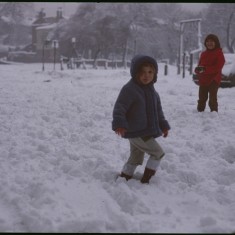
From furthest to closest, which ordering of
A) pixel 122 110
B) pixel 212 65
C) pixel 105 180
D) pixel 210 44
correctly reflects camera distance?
pixel 212 65, pixel 210 44, pixel 105 180, pixel 122 110

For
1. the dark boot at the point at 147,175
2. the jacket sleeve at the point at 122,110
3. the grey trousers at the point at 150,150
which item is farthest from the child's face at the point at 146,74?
the dark boot at the point at 147,175

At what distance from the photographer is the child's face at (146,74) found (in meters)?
4.61

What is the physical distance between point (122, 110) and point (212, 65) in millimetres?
4705

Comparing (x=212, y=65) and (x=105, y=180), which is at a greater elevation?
(x=212, y=65)

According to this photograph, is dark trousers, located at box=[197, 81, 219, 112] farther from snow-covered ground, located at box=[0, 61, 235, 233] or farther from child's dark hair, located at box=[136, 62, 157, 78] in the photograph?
child's dark hair, located at box=[136, 62, 157, 78]

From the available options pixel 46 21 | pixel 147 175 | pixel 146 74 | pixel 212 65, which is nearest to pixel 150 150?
pixel 147 175

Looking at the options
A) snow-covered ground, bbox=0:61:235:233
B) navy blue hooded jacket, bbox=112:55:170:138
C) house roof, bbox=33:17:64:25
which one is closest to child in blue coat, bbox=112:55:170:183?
navy blue hooded jacket, bbox=112:55:170:138

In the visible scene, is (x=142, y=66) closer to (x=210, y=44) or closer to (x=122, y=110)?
(x=122, y=110)

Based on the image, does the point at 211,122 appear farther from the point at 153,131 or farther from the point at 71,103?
the point at 71,103

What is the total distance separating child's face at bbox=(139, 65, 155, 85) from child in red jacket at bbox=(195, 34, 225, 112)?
4.30 meters

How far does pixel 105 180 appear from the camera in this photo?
4.80m

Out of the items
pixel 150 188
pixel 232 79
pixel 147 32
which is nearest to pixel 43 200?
pixel 150 188

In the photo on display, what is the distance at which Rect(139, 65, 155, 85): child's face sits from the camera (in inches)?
181

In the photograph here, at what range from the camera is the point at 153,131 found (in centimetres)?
464
